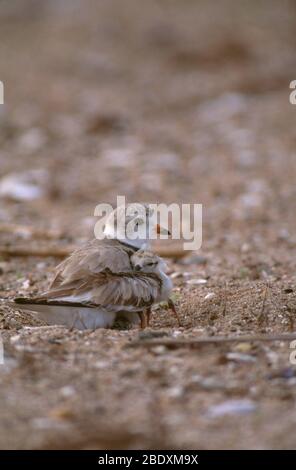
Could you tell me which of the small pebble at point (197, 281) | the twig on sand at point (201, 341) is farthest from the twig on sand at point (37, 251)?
the twig on sand at point (201, 341)

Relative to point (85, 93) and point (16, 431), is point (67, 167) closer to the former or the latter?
point (85, 93)

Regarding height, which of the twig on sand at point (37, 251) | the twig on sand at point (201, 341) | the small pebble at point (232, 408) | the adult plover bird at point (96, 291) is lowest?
the small pebble at point (232, 408)

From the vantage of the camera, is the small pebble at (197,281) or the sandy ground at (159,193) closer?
the sandy ground at (159,193)

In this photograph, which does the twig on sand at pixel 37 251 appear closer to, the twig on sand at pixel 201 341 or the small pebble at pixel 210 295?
the small pebble at pixel 210 295

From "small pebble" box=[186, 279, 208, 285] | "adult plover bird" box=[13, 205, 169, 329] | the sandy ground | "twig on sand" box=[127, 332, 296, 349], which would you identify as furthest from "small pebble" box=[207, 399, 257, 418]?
"small pebble" box=[186, 279, 208, 285]

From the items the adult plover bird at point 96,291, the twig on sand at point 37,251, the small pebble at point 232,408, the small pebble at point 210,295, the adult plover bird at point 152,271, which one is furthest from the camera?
the twig on sand at point 37,251

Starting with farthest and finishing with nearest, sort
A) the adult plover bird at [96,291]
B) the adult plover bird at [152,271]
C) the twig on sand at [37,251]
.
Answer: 1. the twig on sand at [37,251]
2. the adult plover bird at [152,271]
3. the adult plover bird at [96,291]

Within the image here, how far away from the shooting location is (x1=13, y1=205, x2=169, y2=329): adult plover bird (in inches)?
153

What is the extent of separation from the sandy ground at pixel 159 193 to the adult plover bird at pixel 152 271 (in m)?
0.09

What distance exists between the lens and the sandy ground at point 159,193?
117 inches

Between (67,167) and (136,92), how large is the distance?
2.98m

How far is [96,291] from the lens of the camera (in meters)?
3.94

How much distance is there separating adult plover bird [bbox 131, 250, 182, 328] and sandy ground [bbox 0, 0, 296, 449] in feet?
0.30
